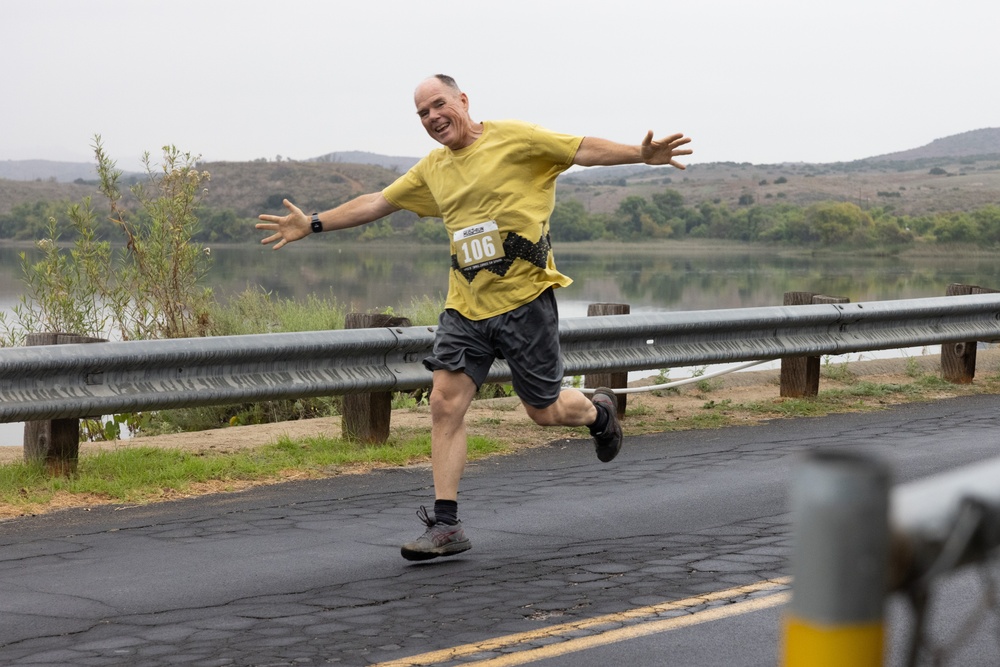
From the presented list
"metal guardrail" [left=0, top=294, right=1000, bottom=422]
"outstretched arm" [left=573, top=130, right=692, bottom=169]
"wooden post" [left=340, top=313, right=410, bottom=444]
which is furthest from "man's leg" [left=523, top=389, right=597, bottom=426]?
"wooden post" [left=340, top=313, right=410, bottom=444]

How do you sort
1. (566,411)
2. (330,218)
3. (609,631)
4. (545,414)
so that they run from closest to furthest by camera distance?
(609,631), (545,414), (566,411), (330,218)

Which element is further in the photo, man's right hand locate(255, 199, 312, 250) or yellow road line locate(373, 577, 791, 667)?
man's right hand locate(255, 199, 312, 250)

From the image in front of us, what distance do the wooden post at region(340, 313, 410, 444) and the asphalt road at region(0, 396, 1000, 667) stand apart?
78 cm

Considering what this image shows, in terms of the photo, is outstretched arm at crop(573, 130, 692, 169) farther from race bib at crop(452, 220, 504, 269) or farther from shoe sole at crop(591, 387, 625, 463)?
shoe sole at crop(591, 387, 625, 463)

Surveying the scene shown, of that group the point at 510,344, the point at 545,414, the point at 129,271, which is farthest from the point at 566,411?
the point at 129,271

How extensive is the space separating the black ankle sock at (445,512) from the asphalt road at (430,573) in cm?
18

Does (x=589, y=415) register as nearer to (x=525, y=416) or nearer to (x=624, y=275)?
(x=525, y=416)

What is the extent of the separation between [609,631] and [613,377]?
5.37 meters

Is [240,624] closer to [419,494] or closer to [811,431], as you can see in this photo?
[419,494]

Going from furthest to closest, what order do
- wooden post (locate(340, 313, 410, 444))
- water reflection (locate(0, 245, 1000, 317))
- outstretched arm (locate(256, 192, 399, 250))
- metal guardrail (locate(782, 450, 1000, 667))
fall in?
water reflection (locate(0, 245, 1000, 317))
wooden post (locate(340, 313, 410, 444))
outstretched arm (locate(256, 192, 399, 250))
metal guardrail (locate(782, 450, 1000, 667))

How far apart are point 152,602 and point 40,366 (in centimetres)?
229

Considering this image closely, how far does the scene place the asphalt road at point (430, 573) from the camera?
4.56 m

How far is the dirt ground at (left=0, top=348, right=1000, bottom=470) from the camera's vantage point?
8875 mm

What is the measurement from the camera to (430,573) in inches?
222
